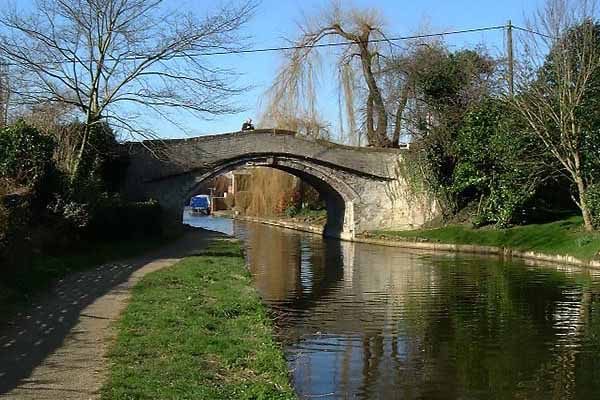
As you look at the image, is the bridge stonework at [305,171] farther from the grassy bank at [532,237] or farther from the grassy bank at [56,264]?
the grassy bank at [56,264]

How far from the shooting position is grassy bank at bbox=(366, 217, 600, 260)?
24047mm

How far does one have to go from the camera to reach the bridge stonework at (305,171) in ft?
107

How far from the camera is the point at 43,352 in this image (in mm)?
8531

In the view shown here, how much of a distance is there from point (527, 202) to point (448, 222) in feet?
17.0

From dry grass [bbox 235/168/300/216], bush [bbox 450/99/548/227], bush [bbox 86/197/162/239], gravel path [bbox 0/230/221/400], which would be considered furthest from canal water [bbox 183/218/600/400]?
dry grass [bbox 235/168/300/216]

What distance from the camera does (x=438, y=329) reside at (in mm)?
12586

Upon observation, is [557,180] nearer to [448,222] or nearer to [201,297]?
[448,222]

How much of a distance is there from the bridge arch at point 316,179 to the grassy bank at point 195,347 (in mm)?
19173

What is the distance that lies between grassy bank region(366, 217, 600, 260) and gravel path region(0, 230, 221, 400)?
14243 mm

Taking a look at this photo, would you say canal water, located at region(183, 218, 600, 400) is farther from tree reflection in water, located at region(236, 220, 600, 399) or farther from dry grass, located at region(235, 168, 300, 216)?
dry grass, located at region(235, 168, 300, 216)

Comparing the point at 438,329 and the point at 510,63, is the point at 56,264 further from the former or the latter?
the point at 510,63

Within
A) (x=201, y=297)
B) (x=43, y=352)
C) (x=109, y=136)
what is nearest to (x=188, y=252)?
(x=109, y=136)

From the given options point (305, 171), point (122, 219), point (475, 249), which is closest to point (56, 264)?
point (122, 219)

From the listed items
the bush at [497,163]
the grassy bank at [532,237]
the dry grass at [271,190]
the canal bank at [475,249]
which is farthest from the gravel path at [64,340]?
the dry grass at [271,190]
